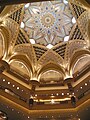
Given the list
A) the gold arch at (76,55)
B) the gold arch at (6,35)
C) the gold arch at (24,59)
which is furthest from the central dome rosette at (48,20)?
the gold arch at (6,35)

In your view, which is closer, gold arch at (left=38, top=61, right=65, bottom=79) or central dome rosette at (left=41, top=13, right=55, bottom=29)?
gold arch at (left=38, top=61, right=65, bottom=79)

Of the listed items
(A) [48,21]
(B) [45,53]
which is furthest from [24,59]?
(A) [48,21]

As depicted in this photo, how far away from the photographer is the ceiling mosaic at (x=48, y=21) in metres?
22.4

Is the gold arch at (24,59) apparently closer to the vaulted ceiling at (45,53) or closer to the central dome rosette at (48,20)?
the vaulted ceiling at (45,53)

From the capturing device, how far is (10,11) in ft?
65.2

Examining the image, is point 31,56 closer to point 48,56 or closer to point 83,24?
point 48,56

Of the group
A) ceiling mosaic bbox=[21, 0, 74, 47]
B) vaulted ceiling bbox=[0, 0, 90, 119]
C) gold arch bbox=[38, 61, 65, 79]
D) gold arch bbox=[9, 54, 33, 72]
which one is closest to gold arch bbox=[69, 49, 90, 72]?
vaulted ceiling bbox=[0, 0, 90, 119]

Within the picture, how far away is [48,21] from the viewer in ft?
77.0

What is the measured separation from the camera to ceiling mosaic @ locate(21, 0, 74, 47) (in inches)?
882

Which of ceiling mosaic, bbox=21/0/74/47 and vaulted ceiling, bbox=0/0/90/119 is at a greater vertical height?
ceiling mosaic, bbox=21/0/74/47

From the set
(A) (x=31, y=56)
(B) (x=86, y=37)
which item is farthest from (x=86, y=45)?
(A) (x=31, y=56)

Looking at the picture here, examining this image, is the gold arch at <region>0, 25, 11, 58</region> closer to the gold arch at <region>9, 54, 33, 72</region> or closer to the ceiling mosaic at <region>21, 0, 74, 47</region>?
the gold arch at <region>9, 54, 33, 72</region>

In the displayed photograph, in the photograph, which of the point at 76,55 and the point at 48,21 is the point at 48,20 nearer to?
the point at 48,21

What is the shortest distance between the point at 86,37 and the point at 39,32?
5.07 metres
